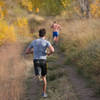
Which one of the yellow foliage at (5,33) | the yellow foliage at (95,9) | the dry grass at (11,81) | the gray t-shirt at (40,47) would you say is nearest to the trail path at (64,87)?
the dry grass at (11,81)

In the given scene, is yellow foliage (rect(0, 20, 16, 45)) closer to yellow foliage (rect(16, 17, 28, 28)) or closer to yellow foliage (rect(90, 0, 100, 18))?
yellow foliage (rect(16, 17, 28, 28))

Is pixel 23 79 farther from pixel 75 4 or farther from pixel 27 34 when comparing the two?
pixel 75 4

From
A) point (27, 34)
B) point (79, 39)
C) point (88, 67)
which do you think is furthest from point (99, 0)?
point (88, 67)

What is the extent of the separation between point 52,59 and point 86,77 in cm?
348

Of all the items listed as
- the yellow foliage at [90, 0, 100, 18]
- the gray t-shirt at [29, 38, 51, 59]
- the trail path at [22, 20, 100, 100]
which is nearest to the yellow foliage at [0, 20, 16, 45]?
the trail path at [22, 20, 100, 100]

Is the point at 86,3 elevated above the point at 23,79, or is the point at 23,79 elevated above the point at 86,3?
the point at 86,3

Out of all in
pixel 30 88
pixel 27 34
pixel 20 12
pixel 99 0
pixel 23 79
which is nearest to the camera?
pixel 30 88

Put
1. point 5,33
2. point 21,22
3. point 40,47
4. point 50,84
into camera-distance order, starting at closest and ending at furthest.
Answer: point 40,47, point 50,84, point 5,33, point 21,22

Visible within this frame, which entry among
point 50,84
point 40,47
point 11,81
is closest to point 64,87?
point 50,84

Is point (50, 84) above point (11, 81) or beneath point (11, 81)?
beneath

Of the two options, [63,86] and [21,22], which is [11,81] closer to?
[63,86]

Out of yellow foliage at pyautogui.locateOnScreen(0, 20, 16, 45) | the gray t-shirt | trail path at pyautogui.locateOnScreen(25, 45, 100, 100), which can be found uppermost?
the gray t-shirt

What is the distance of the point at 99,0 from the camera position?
65.7ft

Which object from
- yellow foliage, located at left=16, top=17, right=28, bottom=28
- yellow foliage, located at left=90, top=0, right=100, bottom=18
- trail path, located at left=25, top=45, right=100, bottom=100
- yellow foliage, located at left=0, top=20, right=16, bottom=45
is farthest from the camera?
yellow foliage, located at left=16, top=17, right=28, bottom=28
